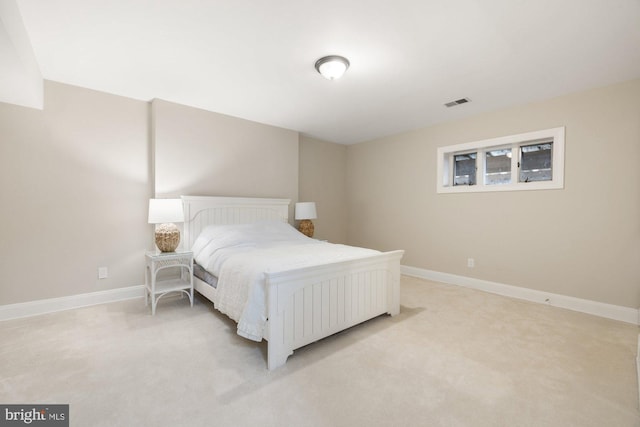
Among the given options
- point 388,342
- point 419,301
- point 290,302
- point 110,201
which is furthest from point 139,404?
point 419,301

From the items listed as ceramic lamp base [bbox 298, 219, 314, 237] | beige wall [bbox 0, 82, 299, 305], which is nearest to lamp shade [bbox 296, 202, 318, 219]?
ceramic lamp base [bbox 298, 219, 314, 237]

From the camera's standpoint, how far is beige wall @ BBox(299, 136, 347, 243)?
5.01 m

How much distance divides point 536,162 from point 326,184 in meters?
3.10

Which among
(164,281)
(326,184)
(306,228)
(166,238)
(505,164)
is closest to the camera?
(166,238)

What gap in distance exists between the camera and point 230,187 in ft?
12.9

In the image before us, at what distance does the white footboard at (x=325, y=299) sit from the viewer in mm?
1933

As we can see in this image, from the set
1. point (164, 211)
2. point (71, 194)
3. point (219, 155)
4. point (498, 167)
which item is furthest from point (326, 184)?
point (71, 194)

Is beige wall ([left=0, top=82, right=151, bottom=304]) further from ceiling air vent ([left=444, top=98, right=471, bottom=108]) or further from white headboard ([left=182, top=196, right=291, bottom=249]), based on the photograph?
ceiling air vent ([left=444, top=98, right=471, bottom=108])

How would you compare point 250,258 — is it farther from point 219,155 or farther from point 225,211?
point 219,155

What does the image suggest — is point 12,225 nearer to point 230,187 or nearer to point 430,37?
point 230,187

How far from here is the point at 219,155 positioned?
3818 mm

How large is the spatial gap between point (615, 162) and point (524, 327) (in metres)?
1.89

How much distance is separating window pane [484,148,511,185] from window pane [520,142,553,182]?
0.51 feet

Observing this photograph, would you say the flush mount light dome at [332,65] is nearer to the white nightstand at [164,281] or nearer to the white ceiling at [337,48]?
the white ceiling at [337,48]
